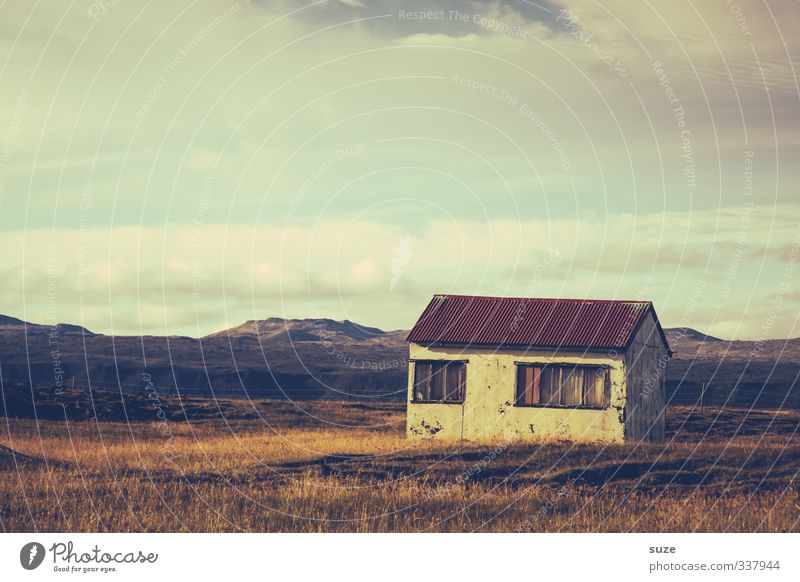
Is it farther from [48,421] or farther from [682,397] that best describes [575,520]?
[682,397]

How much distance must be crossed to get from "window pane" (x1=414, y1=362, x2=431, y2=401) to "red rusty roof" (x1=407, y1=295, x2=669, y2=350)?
852mm

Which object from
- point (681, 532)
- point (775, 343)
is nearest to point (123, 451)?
point (681, 532)

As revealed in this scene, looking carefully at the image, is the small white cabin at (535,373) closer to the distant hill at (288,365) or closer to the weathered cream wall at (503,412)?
the weathered cream wall at (503,412)

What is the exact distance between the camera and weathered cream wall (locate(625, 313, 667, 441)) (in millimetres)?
32344

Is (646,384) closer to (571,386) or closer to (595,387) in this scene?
(595,387)

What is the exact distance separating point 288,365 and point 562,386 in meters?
107

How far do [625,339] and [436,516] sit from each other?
1621 cm

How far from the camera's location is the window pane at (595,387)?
3191 centimetres

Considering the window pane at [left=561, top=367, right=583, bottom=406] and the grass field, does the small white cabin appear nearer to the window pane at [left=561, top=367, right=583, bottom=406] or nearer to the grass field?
the window pane at [left=561, top=367, right=583, bottom=406]

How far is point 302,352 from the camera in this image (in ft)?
529

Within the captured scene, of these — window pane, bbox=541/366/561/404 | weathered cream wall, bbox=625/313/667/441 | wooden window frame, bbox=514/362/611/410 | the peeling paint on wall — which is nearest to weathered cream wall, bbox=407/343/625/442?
the peeling paint on wall

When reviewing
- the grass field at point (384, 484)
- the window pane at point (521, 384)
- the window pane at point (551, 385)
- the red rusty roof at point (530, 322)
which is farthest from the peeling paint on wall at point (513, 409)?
the grass field at point (384, 484)

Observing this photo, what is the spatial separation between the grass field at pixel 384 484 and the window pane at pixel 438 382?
203cm
